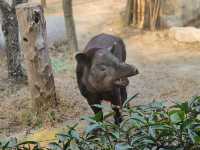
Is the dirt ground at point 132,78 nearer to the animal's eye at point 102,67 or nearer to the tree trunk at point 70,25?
the tree trunk at point 70,25

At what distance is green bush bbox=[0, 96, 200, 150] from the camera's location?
2.17 meters

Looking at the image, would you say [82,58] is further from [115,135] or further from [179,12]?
[179,12]

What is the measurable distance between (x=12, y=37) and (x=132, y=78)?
78.9 inches

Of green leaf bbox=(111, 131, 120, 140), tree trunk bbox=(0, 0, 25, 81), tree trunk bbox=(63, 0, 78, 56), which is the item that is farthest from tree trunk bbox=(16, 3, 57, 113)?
green leaf bbox=(111, 131, 120, 140)

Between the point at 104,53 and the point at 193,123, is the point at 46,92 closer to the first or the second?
the point at 104,53

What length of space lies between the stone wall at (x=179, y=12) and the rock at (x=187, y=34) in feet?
1.77

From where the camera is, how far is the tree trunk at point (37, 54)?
5.98 metres

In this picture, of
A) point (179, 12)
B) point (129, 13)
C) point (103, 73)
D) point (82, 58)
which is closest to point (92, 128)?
point (103, 73)

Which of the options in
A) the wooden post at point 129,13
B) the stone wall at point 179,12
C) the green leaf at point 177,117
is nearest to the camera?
the green leaf at point 177,117

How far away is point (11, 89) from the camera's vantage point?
7.40 m

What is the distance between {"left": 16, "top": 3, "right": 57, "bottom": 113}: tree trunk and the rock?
3.91 m

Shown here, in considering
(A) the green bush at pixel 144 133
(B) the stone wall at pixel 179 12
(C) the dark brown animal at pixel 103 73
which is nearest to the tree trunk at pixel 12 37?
(C) the dark brown animal at pixel 103 73

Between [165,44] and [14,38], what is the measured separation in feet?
11.0

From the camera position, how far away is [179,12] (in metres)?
10.2
